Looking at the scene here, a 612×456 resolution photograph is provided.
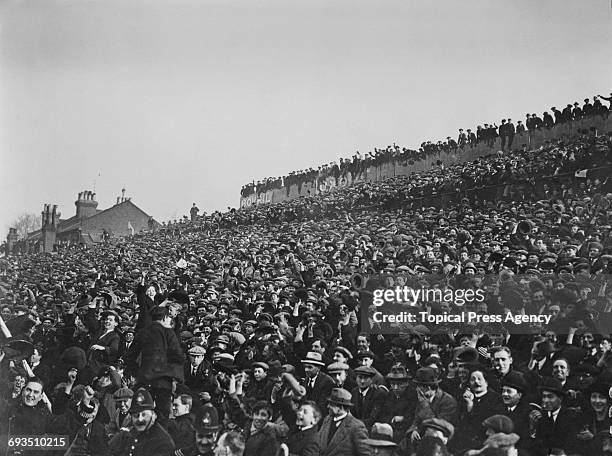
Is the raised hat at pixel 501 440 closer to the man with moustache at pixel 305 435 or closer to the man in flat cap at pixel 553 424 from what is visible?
the man in flat cap at pixel 553 424

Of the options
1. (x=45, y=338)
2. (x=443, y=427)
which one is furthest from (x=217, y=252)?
(x=443, y=427)

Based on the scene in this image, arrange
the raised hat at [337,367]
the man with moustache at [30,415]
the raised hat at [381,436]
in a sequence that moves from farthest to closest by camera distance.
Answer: the man with moustache at [30,415] → the raised hat at [337,367] → the raised hat at [381,436]

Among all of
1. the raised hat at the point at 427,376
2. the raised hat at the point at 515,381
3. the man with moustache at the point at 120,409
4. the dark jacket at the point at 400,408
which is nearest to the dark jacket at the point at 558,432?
the raised hat at the point at 515,381

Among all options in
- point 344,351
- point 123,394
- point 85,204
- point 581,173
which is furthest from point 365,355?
point 85,204

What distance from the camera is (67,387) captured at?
779cm

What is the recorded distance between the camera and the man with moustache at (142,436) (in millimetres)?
6035

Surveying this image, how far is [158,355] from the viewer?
7.25 metres

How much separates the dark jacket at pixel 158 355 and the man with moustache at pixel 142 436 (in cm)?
74

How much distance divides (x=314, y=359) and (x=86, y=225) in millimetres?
7693

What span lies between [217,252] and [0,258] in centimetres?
371

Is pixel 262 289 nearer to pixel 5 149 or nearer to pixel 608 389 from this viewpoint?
pixel 5 149

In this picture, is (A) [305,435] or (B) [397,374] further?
(B) [397,374]

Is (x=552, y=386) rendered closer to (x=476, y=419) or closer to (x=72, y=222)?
(x=476, y=419)

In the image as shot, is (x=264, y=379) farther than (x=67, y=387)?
No
